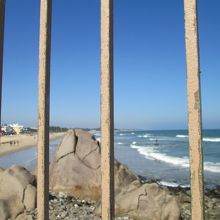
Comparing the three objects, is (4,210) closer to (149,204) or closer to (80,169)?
(149,204)

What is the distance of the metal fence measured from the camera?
2.27 m

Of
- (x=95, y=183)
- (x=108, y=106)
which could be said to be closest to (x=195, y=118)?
(x=108, y=106)

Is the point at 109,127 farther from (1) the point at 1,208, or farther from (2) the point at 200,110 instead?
(1) the point at 1,208

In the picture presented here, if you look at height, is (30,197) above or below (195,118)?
below

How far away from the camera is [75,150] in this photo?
49.5ft

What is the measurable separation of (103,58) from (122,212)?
23.2 ft

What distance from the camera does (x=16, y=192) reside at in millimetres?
8758

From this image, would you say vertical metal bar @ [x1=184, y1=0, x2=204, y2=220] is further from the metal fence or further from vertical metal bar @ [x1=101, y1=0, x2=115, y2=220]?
vertical metal bar @ [x1=101, y1=0, x2=115, y2=220]

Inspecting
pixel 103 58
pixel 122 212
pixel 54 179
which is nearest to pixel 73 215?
pixel 122 212

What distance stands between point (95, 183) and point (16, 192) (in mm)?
4718

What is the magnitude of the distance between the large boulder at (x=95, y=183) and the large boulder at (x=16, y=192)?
5.56ft

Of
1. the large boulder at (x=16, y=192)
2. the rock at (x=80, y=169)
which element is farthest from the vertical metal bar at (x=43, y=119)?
the rock at (x=80, y=169)

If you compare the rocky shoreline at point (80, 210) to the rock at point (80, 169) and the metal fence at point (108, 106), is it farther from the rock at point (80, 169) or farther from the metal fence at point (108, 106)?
the metal fence at point (108, 106)

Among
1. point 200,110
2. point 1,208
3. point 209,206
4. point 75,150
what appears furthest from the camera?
point 75,150
